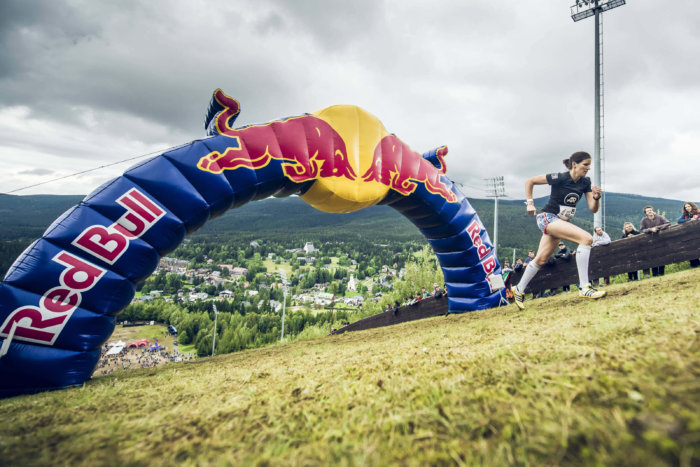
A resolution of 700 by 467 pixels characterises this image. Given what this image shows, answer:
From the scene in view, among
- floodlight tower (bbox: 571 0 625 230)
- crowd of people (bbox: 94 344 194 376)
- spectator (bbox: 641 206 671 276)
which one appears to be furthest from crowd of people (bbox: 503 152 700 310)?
crowd of people (bbox: 94 344 194 376)

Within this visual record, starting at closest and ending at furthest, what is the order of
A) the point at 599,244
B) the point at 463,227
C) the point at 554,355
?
the point at 554,355 → the point at 599,244 → the point at 463,227

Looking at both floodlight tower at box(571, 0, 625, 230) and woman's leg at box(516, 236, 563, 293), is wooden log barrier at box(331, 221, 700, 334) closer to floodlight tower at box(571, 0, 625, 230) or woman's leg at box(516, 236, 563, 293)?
woman's leg at box(516, 236, 563, 293)

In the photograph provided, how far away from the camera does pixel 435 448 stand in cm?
94

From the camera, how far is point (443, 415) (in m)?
1.13

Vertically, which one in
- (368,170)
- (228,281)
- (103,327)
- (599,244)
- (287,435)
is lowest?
(228,281)

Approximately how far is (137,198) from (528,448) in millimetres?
4534

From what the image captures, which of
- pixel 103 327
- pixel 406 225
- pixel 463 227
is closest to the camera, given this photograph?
pixel 103 327

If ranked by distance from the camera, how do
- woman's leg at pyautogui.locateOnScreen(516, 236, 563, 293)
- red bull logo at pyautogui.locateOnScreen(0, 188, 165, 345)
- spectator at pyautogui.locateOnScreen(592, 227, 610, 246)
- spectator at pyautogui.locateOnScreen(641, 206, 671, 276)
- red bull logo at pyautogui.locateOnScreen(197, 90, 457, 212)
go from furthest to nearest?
spectator at pyautogui.locateOnScreen(641, 206, 671, 276)
spectator at pyautogui.locateOnScreen(592, 227, 610, 246)
red bull logo at pyautogui.locateOnScreen(197, 90, 457, 212)
woman's leg at pyautogui.locateOnScreen(516, 236, 563, 293)
red bull logo at pyautogui.locateOnScreen(0, 188, 165, 345)

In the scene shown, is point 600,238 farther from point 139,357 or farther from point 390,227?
point 390,227

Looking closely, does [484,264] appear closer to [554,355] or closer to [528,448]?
[554,355]

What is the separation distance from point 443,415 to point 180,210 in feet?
13.6

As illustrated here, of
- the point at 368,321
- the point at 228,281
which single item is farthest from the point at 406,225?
the point at 368,321

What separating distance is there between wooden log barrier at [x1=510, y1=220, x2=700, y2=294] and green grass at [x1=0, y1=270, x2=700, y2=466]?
4.02 m

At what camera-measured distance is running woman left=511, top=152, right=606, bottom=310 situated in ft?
12.6
